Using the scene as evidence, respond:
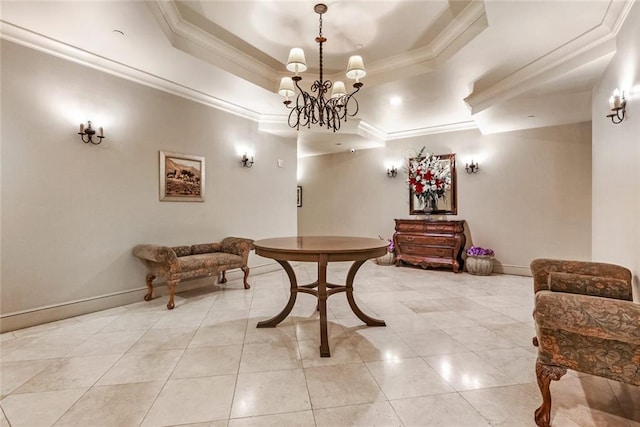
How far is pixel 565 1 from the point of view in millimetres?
2268

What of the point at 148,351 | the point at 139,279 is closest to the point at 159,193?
the point at 139,279

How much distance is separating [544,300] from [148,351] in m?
2.71

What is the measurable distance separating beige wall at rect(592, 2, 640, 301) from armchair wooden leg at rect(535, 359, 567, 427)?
1.18 meters

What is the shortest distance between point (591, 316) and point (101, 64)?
4.67m

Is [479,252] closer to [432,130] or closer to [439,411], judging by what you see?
[432,130]

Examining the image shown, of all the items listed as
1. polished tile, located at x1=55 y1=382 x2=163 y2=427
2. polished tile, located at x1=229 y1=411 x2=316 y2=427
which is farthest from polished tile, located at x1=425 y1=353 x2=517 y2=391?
polished tile, located at x1=55 y1=382 x2=163 y2=427

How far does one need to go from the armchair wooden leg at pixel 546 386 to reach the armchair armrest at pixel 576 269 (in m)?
1.00

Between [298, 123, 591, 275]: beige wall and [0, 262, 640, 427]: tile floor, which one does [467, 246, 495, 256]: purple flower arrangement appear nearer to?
[298, 123, 591, 275]: beige wall

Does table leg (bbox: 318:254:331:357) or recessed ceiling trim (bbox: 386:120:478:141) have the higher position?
recessed ceiling trim (bbox: 386:120:478:141)

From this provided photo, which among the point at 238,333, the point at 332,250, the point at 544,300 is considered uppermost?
the point at 332,250

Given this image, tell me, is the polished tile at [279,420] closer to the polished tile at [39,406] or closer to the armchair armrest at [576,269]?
the polished tile at [39,406]

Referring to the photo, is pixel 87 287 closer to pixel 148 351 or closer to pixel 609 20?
pixel 148 351

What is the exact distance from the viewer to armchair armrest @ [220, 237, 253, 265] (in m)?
3.98

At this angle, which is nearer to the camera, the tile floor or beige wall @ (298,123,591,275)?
the tile floor
